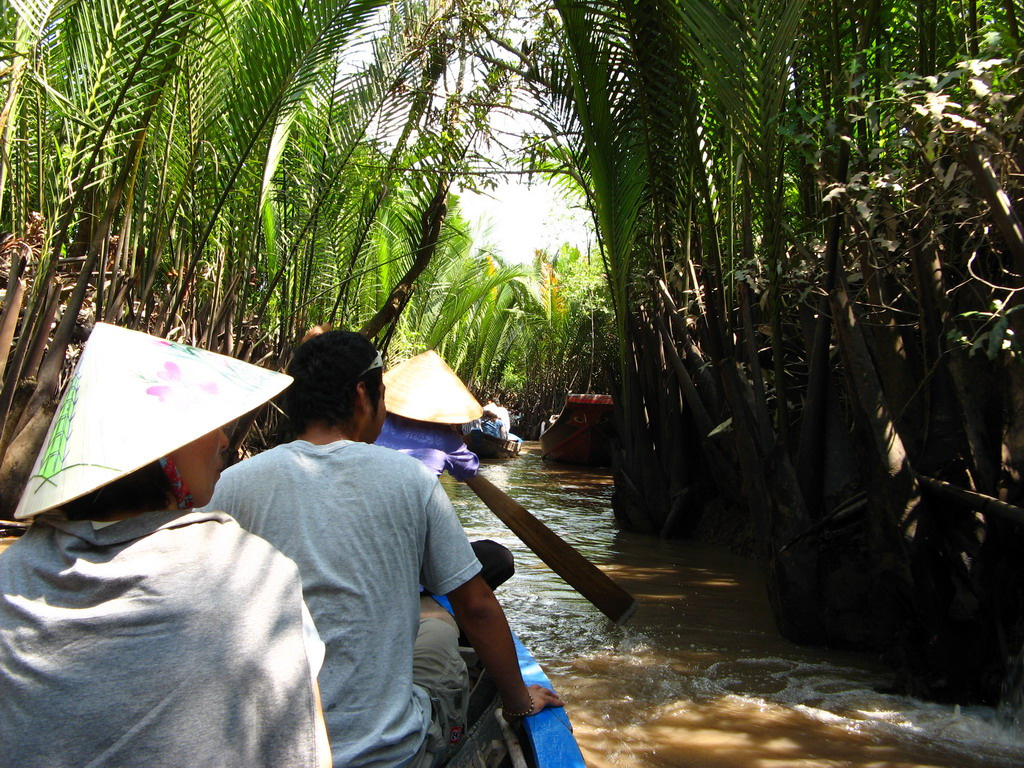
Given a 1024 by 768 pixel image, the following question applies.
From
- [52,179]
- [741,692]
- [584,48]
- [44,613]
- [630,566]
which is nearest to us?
[44,613]

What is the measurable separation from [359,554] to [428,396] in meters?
1.52

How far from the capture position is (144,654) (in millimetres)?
1101

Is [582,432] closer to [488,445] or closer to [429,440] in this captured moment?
[488,445]

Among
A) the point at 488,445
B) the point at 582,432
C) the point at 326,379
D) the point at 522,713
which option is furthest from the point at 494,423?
the point at 326,379

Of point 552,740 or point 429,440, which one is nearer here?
point 552,740

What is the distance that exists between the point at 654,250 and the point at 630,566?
96.6 inches

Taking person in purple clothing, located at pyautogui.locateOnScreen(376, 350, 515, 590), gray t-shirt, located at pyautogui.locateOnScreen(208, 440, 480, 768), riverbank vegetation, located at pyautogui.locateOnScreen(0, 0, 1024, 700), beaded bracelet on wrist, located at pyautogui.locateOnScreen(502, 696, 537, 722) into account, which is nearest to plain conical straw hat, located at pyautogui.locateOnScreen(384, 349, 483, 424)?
person in purple clothing, located at pyautogui.locateOnScreen(376, 350, 515, 590)

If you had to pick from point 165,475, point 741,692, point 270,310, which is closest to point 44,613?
point 165,475

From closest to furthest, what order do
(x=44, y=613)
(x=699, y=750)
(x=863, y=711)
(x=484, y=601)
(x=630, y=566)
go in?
1. (x=44, y=613)
2. (x=484, y=601)
3. (x=699, y=750)
4. (x=863, y=711)
5. (x=630, y=566)

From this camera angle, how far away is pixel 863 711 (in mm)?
3492

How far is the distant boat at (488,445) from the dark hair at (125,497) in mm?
15475

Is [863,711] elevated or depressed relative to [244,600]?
depressed

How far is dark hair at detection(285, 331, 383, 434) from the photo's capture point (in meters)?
1.90

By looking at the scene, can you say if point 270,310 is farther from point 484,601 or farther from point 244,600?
point 244,600
